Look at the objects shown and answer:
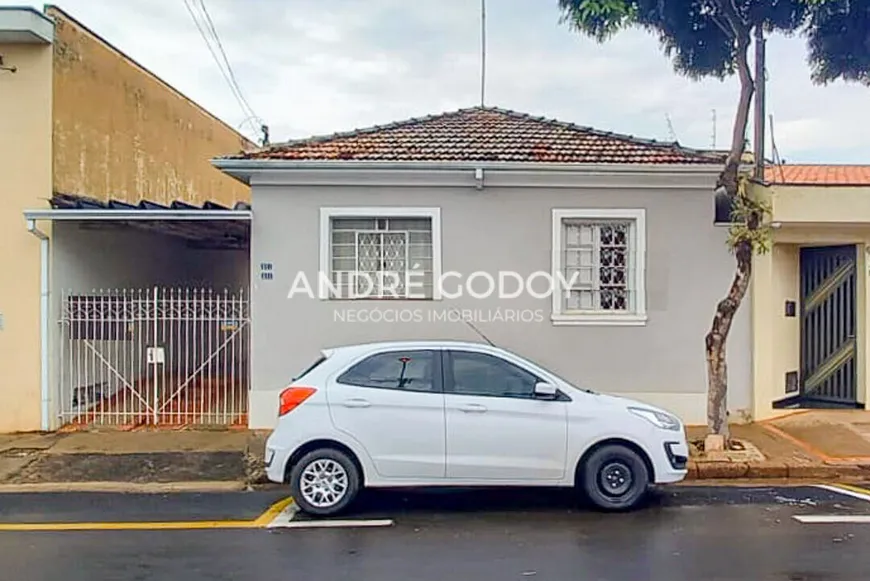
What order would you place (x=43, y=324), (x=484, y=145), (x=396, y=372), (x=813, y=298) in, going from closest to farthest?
(x=396, y=372)
(x=43, y=324)
(x=484, y=145)
(x=813, y=298)

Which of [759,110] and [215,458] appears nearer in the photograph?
[215,458]

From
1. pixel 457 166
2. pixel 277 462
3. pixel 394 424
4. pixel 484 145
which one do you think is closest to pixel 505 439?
pixel 394 424

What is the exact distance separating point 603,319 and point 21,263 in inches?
330

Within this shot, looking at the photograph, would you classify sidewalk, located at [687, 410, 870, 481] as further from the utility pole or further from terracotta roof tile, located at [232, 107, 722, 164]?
terracotta roof tile, located at [232, 107, 722, 164]

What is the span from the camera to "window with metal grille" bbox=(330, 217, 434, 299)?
11961 mm

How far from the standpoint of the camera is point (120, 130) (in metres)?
14.5

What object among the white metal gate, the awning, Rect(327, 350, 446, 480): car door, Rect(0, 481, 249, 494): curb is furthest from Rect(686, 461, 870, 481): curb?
the awning

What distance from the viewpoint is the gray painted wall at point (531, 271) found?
1181 cm

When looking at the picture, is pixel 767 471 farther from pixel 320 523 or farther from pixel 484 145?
pixel 484 145

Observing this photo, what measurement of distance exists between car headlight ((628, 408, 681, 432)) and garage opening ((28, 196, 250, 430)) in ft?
20.7

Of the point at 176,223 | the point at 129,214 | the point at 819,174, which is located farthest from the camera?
the point at 819,174

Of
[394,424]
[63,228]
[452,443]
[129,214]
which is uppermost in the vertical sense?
[129,214]

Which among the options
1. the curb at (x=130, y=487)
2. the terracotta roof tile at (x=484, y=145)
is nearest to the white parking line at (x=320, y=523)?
the curb at (x=130, y=487)

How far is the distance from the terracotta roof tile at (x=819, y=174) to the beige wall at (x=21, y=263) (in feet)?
36.3
